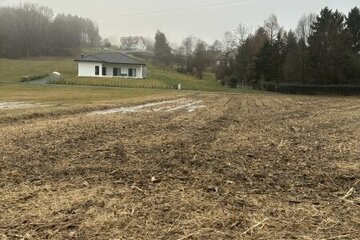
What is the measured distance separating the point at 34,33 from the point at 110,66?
48155mm

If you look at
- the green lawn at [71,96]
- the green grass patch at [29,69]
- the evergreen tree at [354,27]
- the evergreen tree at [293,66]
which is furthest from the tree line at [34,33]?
the evergreen tree at [354,27]

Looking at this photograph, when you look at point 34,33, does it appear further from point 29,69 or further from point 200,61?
point 200,61

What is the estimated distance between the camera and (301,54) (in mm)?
68000

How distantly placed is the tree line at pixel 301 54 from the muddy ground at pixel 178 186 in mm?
54584

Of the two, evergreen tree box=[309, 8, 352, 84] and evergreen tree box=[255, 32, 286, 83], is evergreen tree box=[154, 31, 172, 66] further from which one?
evergreen tree box=[309, 8, 352, 84]

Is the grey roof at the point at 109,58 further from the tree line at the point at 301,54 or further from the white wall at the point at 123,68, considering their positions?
the tree line at the point at 301,54

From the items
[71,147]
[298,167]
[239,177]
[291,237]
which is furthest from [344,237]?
[71,147]

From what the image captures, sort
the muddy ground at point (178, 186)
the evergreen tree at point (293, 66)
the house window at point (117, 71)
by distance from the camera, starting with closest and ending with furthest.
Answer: the muddy ground at point (178, 186) → the evergreen tree at point (293, 66) → the house window at point (117, 71)

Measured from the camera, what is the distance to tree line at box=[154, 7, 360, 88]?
61719 mm

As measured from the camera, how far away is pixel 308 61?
65.4m

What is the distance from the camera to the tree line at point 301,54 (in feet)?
202

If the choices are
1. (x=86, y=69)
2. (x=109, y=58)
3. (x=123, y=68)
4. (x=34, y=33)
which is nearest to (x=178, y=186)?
(x=86, y=69)

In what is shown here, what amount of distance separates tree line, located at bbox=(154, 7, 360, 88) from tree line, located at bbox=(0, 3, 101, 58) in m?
53.4

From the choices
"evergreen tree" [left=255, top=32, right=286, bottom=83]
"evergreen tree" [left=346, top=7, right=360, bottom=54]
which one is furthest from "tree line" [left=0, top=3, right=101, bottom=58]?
"evergreen tree" [left=346, top=7, right=360, bottom=54]
